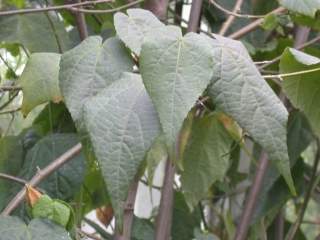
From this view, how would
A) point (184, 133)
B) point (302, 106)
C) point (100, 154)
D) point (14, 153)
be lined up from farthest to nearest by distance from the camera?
1. point (14, 153)
2. point (184, 133)
3. point (302, 106)
4. point (100, 154)

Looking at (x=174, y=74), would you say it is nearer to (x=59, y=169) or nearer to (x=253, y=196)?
(x=59, y=169)

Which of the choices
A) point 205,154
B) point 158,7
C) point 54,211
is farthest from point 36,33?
point 54,211

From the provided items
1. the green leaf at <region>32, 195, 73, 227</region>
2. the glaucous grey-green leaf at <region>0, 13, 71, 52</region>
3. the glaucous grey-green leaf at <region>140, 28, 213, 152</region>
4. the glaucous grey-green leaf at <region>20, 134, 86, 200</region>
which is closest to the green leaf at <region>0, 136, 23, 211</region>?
the glaucous grey-green leaf at <region>20, 134, 86, 200</region>

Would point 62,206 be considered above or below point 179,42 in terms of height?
below

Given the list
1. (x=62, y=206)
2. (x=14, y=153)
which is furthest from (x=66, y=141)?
(x=62, y=206)

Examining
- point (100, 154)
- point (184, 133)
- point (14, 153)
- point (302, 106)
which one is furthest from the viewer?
point (14, 153)

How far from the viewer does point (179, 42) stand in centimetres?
46

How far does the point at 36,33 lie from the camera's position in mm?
820

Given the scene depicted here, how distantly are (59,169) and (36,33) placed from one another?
205 mm

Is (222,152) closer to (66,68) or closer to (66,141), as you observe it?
(66,141)

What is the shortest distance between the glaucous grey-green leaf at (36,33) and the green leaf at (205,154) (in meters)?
0.22

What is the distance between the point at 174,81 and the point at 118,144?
6cm

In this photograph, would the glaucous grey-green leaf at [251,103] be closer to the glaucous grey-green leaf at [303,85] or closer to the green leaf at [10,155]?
the glaucous grey-green leaf at [303,85]

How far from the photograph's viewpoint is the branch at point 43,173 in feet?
1.90
